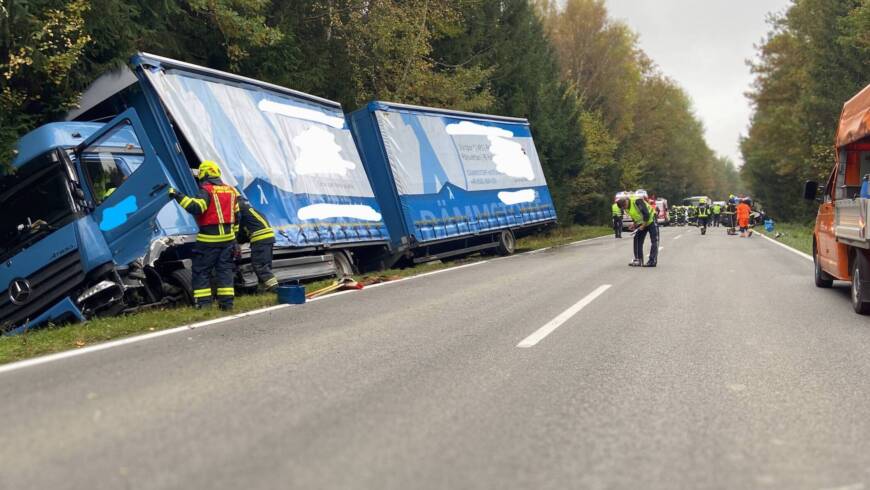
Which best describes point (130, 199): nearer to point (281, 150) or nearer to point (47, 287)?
point (47, 287)

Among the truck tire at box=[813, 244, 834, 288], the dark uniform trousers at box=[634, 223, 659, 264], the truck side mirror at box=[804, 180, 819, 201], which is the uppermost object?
the truck side mirror at box=[804, 180, 819, 201]

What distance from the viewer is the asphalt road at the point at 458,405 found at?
3229mm

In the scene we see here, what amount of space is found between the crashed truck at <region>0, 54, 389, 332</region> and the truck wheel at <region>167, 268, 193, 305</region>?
22 mm

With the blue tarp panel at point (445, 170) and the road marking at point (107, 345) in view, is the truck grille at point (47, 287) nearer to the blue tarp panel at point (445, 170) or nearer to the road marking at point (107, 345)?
the road marking at point (107, 345)

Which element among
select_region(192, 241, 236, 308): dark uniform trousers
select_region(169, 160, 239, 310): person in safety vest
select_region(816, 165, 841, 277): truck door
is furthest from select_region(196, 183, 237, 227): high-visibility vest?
select_region(816, 165, 841, 277): truck door

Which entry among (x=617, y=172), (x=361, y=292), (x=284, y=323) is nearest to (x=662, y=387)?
(x=284, y=323)

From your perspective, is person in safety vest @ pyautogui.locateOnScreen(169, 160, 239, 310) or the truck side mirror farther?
the truck side mirror

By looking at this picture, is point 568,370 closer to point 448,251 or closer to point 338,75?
point 448,251

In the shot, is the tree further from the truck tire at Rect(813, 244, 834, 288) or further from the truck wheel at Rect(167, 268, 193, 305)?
the truck tire at Rect(813, 244, 834, 288)

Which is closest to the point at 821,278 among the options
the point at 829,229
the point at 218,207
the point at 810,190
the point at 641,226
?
the point at 829,229

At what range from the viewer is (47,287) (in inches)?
332

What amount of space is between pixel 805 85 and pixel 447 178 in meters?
31.6

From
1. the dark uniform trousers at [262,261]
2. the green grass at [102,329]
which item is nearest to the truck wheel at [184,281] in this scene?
the green grass at [102,329]

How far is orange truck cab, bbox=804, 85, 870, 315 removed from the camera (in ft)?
26.0
